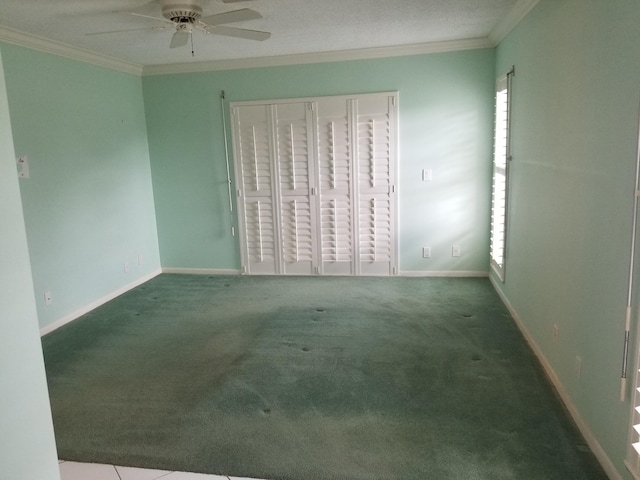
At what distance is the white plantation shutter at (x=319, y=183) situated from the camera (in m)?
5.06

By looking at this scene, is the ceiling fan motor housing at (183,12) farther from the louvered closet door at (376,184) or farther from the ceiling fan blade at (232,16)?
the louvered closet door at (376,184)

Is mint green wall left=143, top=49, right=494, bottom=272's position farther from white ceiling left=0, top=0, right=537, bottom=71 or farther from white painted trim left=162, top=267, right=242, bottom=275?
white ceiling left=0, top=0, right=537, bottom=71

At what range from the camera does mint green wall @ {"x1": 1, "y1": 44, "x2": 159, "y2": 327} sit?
387 cm

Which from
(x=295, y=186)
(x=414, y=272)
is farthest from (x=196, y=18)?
(x=414, y=272)

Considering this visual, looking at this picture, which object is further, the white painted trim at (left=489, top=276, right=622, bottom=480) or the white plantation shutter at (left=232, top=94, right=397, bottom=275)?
the white plantation shutter at (left=232, top=94, right=397, bottom=275)

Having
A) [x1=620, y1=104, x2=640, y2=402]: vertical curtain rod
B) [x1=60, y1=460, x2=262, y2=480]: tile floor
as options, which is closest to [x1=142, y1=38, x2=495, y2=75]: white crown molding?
[x1=620, y1=104, x2=640, y2=402]: vertical curtain rod

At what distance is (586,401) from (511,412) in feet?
1.31

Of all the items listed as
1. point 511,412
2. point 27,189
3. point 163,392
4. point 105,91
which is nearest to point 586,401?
point 511,412

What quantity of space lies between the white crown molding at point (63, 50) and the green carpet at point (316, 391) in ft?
7.93

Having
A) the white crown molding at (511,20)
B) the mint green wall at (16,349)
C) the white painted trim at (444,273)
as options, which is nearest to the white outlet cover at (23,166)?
the mint green wall at (16,349)

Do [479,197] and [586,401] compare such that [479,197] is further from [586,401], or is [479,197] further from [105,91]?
[105,91]

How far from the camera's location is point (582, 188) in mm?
2338

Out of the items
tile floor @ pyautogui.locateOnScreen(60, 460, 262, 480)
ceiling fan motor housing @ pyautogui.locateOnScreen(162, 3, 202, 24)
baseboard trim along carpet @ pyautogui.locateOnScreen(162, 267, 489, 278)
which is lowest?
tile floor @ pyautogui.locateOnScreen(60, 460, 262, 480)

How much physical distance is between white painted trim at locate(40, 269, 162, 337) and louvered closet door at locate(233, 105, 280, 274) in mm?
1176
